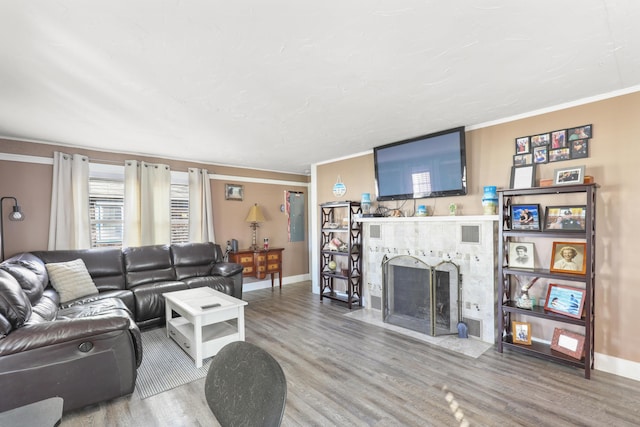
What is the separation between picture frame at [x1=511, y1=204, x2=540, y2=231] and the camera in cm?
292

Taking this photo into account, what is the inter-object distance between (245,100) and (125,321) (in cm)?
198

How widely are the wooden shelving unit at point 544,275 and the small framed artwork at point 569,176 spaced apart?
0.33ft

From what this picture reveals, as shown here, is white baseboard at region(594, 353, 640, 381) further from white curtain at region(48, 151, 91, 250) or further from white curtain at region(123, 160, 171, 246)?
white curtain at region(48, 151, 91, 250)

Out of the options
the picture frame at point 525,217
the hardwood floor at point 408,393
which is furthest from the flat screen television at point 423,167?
the hardwood floor at point 408,393

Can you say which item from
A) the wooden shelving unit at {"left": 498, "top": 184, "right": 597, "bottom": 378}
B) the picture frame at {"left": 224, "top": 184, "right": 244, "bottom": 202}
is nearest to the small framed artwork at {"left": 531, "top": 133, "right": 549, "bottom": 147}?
the wooden shelving unit at {"left": 498, "top": 184, "right": 597, "bottom": 378}

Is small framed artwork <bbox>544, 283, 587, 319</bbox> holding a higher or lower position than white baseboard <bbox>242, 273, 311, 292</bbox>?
higher

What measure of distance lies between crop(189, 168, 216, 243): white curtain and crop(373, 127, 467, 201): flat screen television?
114 inches

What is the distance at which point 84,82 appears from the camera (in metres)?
2.29

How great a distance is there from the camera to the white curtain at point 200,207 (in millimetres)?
5152

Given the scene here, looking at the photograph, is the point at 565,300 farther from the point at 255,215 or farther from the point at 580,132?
the point at 255,215

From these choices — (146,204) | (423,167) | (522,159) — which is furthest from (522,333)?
(146,204)

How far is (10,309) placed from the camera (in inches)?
75.9

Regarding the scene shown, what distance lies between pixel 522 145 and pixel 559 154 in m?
0.33

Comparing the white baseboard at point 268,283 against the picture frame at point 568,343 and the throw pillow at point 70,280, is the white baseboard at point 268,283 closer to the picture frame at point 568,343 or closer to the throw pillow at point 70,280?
the throw pillow at point 70,280
